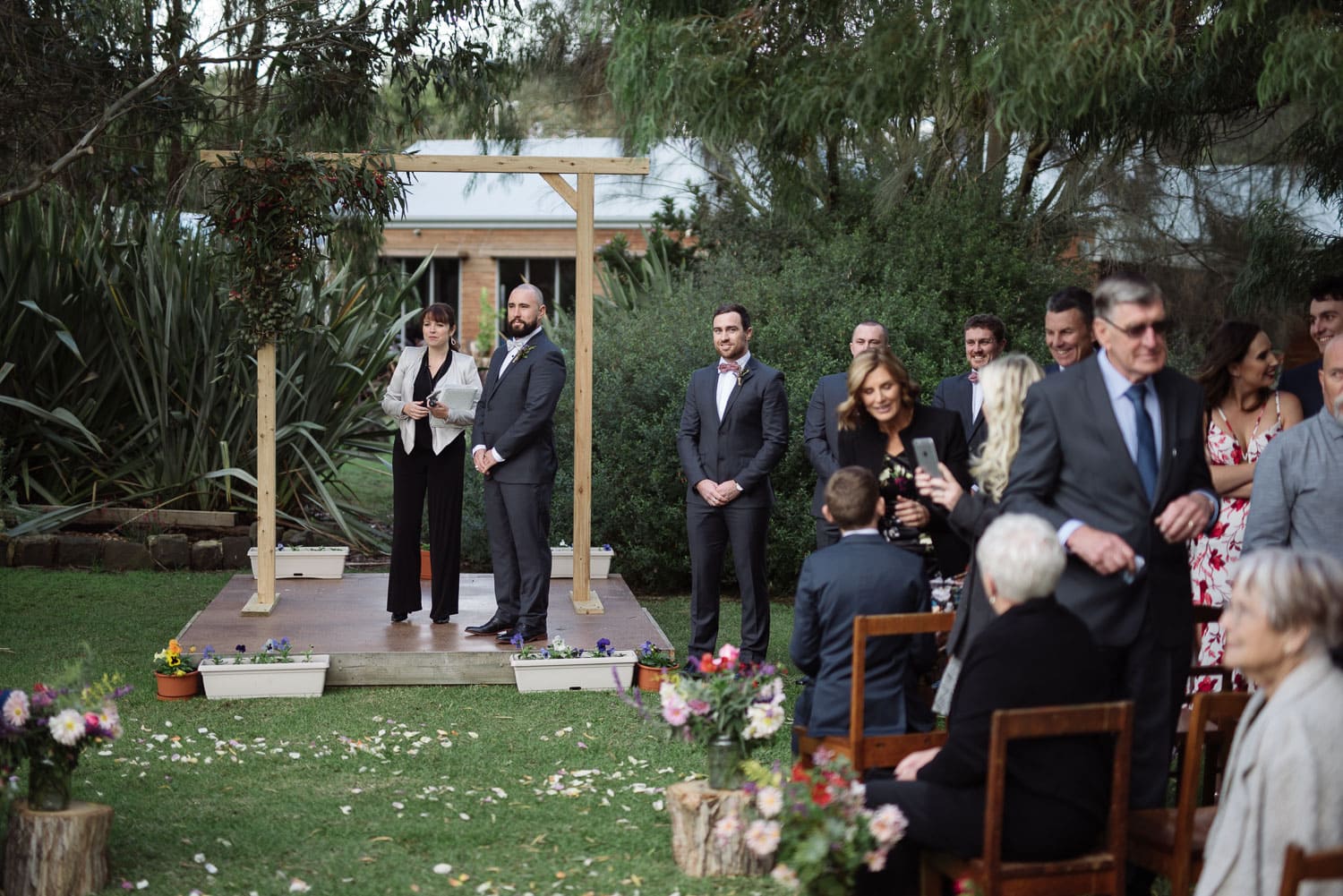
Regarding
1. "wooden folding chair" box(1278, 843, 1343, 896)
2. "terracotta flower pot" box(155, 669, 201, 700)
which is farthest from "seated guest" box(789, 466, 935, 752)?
"terracotta flower pot" box(155, 669, 201, 700)

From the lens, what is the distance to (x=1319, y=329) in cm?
513

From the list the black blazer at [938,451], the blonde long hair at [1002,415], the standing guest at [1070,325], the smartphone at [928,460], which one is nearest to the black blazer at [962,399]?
the black blazer at [938,451]

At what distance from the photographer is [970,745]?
122 inches

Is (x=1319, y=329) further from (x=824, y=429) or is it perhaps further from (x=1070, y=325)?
(x=824, y=429)

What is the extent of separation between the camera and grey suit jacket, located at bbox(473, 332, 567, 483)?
6.63 m

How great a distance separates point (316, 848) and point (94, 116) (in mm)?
6211

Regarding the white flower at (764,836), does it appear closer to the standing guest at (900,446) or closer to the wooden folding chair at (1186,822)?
the wooden folding chair at (1186,822)

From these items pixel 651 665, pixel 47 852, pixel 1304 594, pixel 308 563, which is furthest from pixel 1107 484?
pixel 308 563

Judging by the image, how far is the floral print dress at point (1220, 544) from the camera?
5.04 m

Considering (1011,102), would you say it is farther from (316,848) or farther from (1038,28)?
(316,848)

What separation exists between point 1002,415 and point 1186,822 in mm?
1283

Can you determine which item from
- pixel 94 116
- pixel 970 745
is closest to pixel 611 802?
pixel 970 745

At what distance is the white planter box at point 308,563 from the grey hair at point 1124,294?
6.23m

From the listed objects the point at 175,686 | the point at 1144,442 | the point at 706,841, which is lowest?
the point at 175,686
